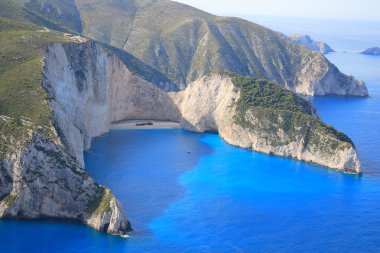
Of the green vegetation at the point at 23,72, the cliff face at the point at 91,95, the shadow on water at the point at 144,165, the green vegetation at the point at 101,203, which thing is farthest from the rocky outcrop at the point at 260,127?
the green vegetation at the point at 101,203

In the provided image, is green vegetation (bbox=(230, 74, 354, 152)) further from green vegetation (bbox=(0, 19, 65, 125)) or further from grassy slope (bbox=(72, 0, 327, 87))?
grassy slope (bbox=(72, 0, 327, 87))

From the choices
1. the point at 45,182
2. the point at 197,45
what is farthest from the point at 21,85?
the point at 197,45

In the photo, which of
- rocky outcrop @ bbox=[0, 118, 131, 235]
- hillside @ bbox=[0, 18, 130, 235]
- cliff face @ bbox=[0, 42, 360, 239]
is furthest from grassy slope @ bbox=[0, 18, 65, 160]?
rocky outcrop @ bbox=[0, 118, 131, 235]

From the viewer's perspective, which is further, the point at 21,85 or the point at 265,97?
the point at 265,97

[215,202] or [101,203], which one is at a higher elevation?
[101,203]

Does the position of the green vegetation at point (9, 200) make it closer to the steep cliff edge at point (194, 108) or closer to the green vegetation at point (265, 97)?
the steep cliff edge at point (194, 108)

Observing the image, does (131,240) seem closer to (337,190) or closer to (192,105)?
(337,190)

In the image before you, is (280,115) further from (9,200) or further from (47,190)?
(9,200)
